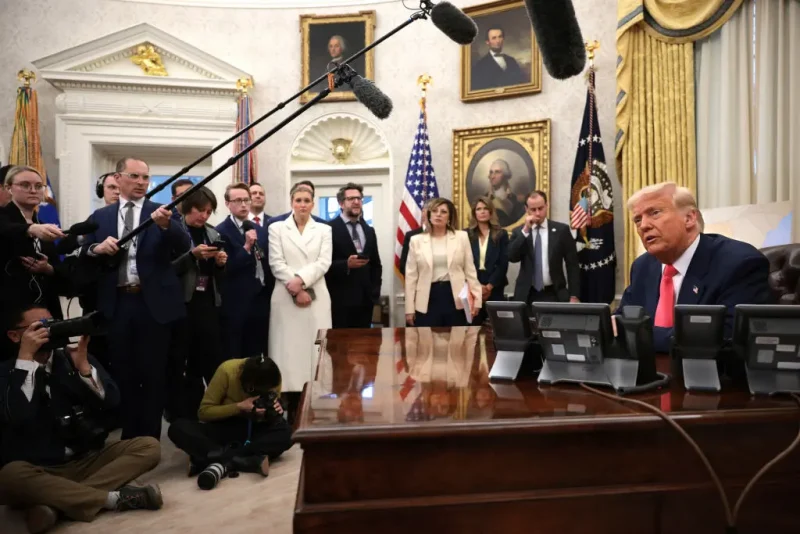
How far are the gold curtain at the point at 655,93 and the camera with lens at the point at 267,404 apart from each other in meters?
3.57

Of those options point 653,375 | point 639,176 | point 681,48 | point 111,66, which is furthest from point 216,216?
point 653,375

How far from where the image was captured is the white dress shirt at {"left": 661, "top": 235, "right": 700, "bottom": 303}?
2131 mm

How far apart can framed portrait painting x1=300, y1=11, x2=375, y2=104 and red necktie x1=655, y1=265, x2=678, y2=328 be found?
5361mm

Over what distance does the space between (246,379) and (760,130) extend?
4.35 m

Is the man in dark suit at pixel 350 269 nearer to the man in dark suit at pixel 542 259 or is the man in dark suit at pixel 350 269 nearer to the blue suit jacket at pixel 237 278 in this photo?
the blue suit jacket at pixel 237 278

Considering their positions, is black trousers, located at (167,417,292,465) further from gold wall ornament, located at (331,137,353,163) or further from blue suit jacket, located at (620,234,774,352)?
gold wall ornament, located at (331,137,353,163)

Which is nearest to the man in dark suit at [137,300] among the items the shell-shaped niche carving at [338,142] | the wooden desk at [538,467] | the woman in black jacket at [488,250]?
the wooden desk at [538,467]

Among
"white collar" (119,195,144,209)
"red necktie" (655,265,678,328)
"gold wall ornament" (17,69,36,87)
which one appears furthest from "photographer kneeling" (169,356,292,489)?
"gold wall ornament" (17,69,36,87)

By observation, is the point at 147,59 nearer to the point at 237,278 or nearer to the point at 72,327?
the point at 237,278

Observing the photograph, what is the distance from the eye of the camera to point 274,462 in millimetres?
3594

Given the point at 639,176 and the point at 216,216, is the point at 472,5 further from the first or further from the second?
the point at 216,216

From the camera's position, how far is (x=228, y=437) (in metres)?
3.55

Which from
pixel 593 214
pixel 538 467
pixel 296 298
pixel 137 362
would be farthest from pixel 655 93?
pixel 538 467

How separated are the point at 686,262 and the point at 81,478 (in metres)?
2.72
